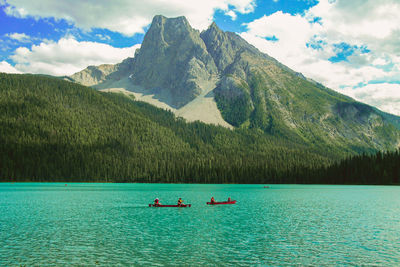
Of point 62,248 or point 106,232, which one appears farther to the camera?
point 106,232

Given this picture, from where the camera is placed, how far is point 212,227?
55.8 meters

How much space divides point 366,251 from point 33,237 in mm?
41515

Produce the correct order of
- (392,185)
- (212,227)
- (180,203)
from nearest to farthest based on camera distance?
(212,227), (180,203), (392,185)

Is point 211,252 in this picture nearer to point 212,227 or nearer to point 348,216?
point 212,227

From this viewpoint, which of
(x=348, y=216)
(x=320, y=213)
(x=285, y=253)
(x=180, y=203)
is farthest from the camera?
(x=180, y=203)

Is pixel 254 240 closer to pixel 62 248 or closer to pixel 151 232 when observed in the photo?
pixel 151 232

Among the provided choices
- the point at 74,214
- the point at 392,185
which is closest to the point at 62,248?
the point at 74,214

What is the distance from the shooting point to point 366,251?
39406 mm

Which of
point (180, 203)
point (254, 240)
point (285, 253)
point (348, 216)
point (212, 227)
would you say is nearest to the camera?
point (285, 253)

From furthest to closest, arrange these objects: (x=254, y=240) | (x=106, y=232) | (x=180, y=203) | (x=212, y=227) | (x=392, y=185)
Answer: (x=392, y=185) → (x=180, y=203) → (x=212, y=227) → (x=106, y=232) → (x=254, y=240)

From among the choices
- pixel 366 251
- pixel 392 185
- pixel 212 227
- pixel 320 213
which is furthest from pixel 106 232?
pixel 392 185

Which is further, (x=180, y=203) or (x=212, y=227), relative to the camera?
(x=180, y=203)

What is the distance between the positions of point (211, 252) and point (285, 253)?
26.4 ft

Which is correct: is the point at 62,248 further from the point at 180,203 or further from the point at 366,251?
the point at 180,203
